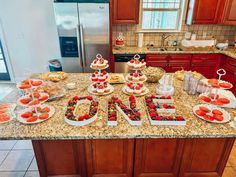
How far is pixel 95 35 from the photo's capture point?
3.21m

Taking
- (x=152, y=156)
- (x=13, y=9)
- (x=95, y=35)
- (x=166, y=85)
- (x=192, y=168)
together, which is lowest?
(x=192, y=168)

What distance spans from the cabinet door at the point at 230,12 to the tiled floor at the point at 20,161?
2.46 meters

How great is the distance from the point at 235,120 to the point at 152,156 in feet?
2.51

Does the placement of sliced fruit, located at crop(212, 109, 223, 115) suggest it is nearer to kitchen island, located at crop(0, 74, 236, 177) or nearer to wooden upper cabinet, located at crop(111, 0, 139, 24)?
kitchen island, located at crop(0, 74, 236, 177)

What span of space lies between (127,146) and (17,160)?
1.58 m

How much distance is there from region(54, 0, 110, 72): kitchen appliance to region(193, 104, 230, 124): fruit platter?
7.04ft

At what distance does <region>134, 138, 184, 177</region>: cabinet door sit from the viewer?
1.58 metres

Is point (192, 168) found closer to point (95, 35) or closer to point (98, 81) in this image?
point (98, 81)

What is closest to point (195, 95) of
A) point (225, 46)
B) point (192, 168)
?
point (192, 168)

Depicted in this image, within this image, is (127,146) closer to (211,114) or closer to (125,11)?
(211,114)

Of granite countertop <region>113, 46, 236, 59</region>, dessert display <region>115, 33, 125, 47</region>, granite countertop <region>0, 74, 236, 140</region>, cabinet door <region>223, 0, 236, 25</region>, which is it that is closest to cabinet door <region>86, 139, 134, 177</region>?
granite countertop <region>0, 74, 236, 140</region>

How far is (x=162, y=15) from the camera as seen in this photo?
12.9 feet

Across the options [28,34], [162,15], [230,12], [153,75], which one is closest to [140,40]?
[162,15]

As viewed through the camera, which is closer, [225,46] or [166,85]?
[166,85]
